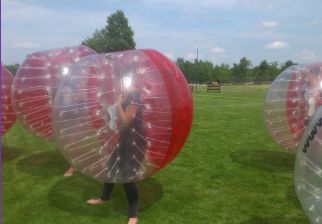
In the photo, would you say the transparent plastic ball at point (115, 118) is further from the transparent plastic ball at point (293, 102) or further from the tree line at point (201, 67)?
the tree line at point (201, 67)

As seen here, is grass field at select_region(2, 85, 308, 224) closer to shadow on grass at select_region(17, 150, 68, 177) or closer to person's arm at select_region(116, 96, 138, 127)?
shadow on grass at select_region(17, 150, 68, 177)

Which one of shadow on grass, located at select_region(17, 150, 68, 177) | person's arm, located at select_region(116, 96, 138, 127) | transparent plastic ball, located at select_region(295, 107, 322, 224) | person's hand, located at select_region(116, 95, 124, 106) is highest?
person's hand, located at select_region(116, 95, 124, 106)

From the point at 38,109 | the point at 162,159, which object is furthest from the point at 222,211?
the point at 38,109

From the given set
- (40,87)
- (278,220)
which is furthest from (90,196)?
(278,220)

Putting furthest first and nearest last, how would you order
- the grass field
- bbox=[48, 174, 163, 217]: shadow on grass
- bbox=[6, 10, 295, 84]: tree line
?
bbox=[6, 10, 295, 84]: tree line → bbox=[48, 174, 163, 217]: shadow on grass → the grass field

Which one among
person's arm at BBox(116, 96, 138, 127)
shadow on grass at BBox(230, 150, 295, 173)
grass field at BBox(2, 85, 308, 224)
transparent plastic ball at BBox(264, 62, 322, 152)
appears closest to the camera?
person's arm at BBox(116, 96, 138, 127)

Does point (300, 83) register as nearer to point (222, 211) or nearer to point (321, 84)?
point (321, 84)

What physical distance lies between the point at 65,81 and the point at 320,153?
2.72 meters

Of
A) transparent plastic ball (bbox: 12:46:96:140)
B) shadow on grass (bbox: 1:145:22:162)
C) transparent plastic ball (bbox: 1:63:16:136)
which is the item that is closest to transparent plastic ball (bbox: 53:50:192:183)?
transparent plastic ball (bbox: 12:46:96:140)

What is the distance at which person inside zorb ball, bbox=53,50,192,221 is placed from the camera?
3920mm

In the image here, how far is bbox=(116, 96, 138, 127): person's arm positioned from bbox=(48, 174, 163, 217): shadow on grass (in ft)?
Result: 5.21

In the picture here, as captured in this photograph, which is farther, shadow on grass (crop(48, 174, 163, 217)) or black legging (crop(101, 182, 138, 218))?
shadow on grass (crop(48, 174, 163, 217))

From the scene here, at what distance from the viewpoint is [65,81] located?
162 inches

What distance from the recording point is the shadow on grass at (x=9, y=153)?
8117 millimetres
